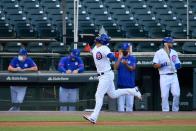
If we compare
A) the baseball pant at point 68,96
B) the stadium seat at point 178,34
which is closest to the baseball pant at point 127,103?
the baseball pant at point 68,96

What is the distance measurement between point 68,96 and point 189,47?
455 centimetres

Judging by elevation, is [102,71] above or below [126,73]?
above

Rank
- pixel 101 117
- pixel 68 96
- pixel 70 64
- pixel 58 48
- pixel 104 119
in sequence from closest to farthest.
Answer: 1. pixel 104 119
2. pixel 101 117
3. pixel 68 96
4. pixel 70 64
5. pixel 58 48

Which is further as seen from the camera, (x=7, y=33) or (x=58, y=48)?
(x=7, y=33)

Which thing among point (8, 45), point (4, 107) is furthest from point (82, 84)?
point (8, 45)

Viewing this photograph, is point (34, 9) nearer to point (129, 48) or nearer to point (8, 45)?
point (8, 45)

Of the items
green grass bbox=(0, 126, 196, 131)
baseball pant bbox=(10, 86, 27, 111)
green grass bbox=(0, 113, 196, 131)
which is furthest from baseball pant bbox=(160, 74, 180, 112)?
green grass bbox=(0, 126, 196, 131)

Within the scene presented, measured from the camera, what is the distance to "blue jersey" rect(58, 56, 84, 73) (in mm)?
15023

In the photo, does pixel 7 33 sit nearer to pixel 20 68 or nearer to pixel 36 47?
pixel 36 47

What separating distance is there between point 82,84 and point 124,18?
561 centimetres

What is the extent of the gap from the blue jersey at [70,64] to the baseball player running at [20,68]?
0.68 meters

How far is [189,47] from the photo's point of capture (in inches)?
695

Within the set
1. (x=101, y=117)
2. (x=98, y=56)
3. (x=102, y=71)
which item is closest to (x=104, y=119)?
(x=101, y=117)

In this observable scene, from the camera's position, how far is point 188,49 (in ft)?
57.5
